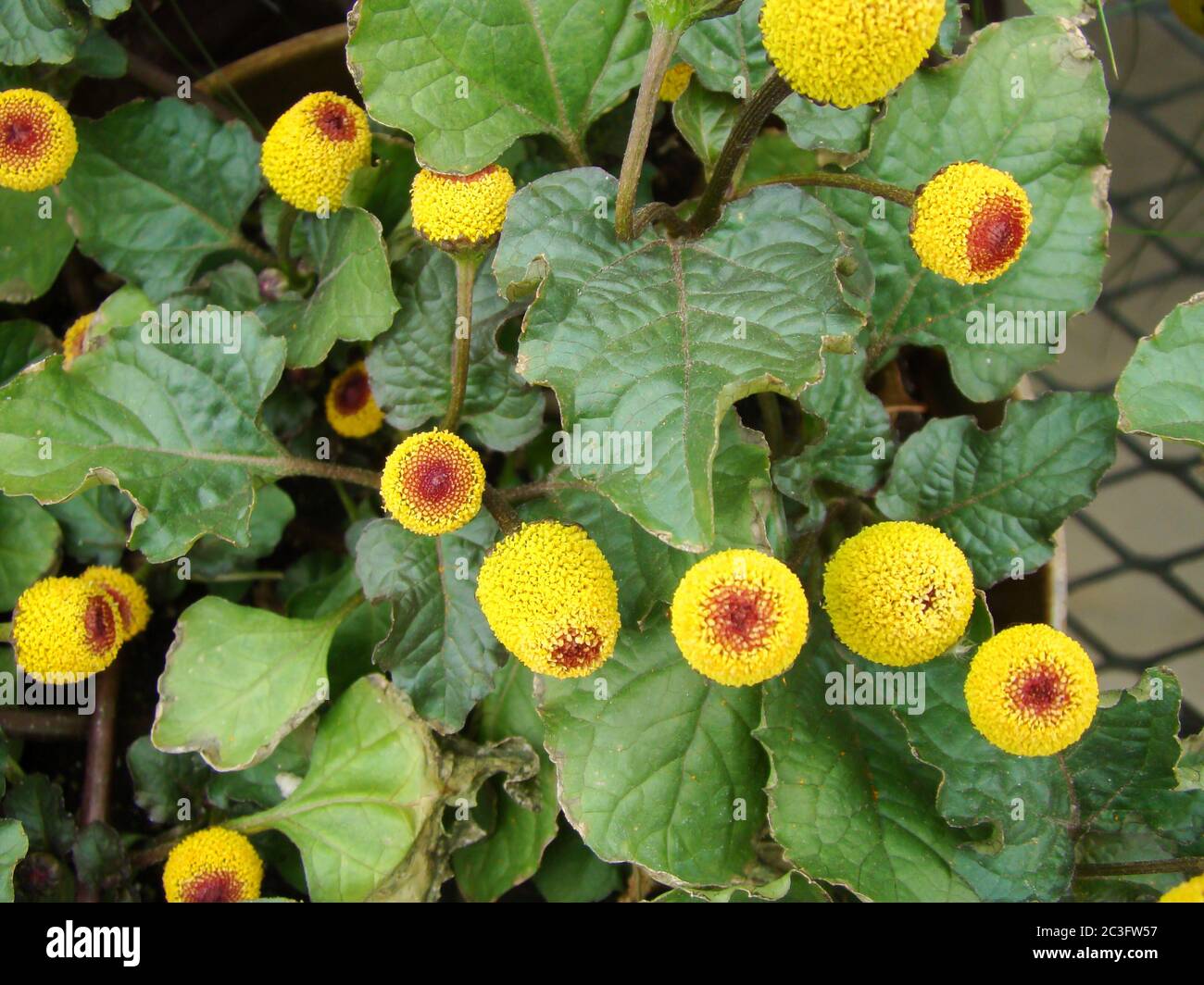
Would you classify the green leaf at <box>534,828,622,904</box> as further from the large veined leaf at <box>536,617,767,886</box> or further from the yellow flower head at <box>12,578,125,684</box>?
the yellow flower head at <box>12,578,125,684</box>

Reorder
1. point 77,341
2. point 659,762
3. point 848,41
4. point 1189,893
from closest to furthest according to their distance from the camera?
1. point 848,41
2. point 1189,893
3. point 659,762
4. point 77,341

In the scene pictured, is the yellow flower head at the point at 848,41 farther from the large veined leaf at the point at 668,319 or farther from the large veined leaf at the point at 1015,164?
the large veined leaf at the point at 1015,164

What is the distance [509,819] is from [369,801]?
0.41ft

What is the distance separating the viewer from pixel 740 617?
583 millimetres

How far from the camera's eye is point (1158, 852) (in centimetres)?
78

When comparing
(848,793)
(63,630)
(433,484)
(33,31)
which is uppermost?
(33,31)

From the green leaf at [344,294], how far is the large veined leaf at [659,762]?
0.28m

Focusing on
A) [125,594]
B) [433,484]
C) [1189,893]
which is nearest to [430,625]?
[433,484]

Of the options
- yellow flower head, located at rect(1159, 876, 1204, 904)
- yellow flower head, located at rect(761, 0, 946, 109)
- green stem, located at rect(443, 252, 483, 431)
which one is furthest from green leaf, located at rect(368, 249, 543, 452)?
yellow flower head, located at rect(1159, 876, 1204, 904)

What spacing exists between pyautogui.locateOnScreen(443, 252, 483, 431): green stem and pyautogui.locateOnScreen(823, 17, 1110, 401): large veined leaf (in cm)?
28

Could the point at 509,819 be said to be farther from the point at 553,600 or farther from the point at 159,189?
the point at 159,189

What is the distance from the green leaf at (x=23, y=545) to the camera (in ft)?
2.88

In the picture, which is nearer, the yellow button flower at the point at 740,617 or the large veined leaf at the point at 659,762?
the yellow button flower at the point at 740,617

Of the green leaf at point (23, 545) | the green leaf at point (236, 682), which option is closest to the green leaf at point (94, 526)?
the green leaf at point (23, 545)
